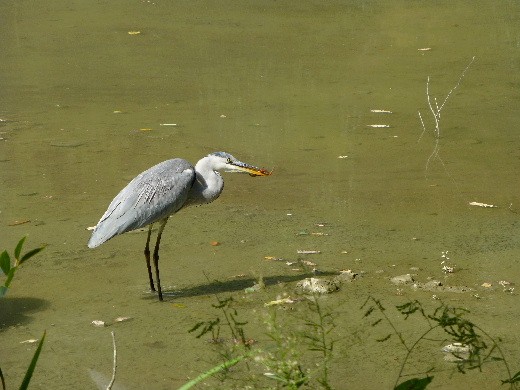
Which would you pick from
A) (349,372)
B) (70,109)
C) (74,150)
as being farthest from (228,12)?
(349,372)

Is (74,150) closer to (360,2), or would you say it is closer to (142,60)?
(142,60)

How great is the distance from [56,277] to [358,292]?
6.08 feet

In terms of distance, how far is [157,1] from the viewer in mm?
15000

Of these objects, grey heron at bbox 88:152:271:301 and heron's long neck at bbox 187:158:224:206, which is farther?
heron's long neck at bbox 187:158:224:206

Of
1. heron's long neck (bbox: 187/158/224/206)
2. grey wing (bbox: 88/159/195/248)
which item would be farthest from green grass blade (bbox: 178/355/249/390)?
heron's long neck (bbox: 187/158/224/206)

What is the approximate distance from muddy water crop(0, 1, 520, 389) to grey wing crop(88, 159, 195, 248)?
40 cm

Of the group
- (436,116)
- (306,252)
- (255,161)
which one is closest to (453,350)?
(306,252)

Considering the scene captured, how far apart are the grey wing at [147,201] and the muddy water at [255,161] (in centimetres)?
40

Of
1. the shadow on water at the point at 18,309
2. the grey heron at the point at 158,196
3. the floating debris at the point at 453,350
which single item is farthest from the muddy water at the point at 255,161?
the grey heron at the point at 158,196

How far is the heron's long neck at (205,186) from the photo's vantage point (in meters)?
6.66

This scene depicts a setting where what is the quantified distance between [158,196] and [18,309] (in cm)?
105

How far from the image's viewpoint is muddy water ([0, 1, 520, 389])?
19.0 ft

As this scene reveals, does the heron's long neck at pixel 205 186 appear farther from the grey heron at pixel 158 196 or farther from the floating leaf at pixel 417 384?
the floating leaf at pixel 417 384

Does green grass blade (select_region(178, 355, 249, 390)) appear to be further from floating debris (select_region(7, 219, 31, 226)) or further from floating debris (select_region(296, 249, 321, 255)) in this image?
floating debris (select_region(7, 219, 31, 226))
